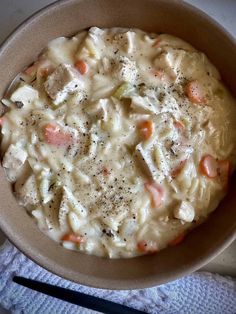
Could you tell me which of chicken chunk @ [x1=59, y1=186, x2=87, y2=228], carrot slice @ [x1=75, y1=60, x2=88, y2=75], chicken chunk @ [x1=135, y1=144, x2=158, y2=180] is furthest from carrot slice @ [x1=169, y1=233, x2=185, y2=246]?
carrot slice @ [x1=75, y1=60, x2=88, y2=75]

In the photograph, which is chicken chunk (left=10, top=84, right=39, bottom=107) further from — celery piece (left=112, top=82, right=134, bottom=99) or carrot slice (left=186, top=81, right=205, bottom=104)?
carrot slice (left=186, top=81, right=205, bottom=104)

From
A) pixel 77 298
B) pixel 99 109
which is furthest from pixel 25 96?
pixel 77 298

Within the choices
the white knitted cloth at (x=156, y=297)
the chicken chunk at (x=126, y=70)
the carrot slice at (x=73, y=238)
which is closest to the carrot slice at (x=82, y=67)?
the chicken chunk at (x=126, y=70)

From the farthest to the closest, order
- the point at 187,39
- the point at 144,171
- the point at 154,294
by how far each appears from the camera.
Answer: the point at 154,294
the point at 187,39
the point at 144,171

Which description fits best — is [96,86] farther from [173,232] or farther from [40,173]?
[173,232]

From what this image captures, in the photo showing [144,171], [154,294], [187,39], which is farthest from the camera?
[154,294]

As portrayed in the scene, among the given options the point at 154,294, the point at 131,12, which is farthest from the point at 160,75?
the point at 154,294
